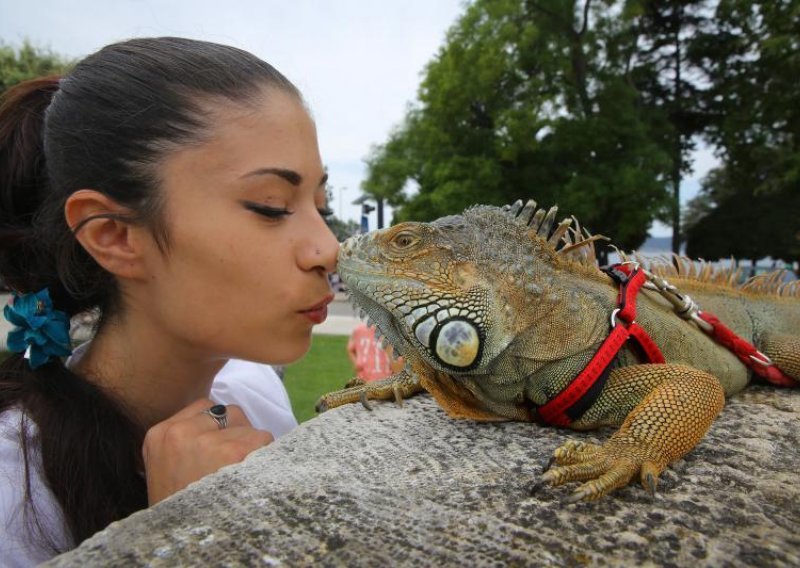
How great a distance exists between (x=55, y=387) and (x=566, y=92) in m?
18.8

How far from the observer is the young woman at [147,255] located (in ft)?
5.16

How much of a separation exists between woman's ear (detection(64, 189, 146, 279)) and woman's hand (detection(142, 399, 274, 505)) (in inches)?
19.0

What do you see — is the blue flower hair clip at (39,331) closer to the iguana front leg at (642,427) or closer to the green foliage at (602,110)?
the iguana front leg at (642,427)

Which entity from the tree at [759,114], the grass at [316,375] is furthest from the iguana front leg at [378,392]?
the tree at [759,114]

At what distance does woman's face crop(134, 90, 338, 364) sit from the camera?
1582mm

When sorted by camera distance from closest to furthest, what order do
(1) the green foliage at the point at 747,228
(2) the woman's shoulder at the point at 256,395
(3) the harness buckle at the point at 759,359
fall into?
(3) the harness buckle at the point at 759,359 → (2) the woman's shoulder at the point at 256,395 → (1) the green foliage at the point at 747,228

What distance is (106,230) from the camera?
1.68m

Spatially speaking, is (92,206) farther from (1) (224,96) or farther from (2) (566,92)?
(2) (566,92)

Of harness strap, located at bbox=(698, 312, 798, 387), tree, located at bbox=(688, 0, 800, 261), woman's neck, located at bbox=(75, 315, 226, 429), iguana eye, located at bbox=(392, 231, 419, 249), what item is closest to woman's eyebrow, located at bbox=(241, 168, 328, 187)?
iguana eye, located at bbox=(392, 231, 419, 249)

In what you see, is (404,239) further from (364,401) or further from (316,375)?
(316,375)

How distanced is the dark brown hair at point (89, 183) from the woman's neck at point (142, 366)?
77 mm

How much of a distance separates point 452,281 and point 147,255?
2.97 ft

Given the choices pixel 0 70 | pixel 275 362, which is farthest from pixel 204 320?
pixel 0 70

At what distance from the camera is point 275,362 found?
1.72 m
